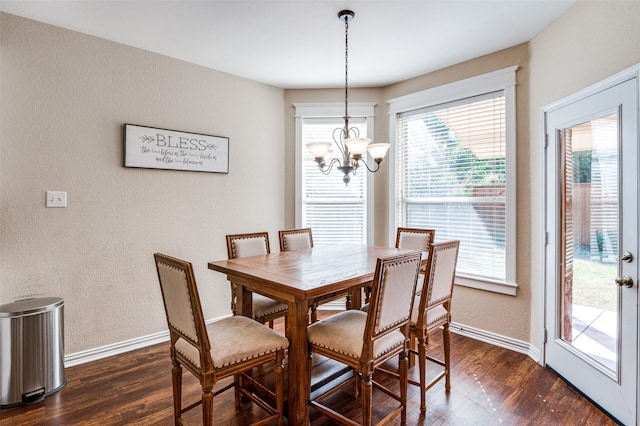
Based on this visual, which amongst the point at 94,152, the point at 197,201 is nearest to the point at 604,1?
the point at 197,201

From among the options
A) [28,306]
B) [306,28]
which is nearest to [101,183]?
[28,306]

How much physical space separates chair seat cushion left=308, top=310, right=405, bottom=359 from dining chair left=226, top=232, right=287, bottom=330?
0.51 metres

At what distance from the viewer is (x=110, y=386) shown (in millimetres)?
2404

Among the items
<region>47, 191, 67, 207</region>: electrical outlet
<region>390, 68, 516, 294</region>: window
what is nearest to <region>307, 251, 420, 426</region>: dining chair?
<region>390, 68, 516, 294</region>: window

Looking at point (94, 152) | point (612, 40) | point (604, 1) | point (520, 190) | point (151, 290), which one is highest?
point (604, 1)

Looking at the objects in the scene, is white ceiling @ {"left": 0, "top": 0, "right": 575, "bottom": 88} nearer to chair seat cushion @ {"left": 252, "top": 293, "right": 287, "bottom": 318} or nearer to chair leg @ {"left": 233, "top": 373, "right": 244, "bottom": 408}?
chair seat cushion @ {"left": 252, "top": 293, "right": 287, "bottom": 318}

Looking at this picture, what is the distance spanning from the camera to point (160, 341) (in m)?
3.19

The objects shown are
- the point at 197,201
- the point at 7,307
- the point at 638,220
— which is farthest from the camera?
the point at 197,201

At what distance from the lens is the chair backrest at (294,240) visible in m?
3.14

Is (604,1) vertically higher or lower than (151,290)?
higher

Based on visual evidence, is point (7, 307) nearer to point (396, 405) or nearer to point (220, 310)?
point (220, 310)

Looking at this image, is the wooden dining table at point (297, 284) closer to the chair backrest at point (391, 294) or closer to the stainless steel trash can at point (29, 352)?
the chair backrest at point (391, 294)

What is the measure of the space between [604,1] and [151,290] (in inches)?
161

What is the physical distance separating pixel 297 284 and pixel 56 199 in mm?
2201
